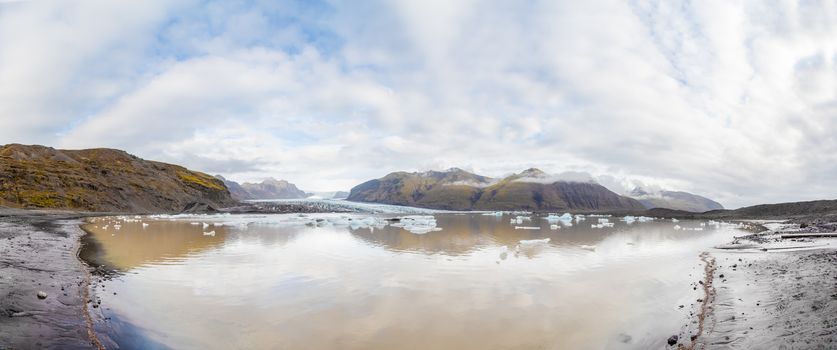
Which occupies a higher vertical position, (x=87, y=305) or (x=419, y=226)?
(x=419, y=226)

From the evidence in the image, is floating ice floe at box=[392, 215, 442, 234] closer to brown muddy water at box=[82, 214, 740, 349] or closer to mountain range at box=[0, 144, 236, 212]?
brown muddy water at box=[82, 214, 740, 349]

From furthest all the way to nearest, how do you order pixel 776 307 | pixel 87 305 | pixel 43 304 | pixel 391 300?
1. pixel 391 300
2. pixel 87 305
3. pixel 43 304
4. pixel 776 307

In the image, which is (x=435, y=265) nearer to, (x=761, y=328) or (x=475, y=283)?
(x=475, y=283)

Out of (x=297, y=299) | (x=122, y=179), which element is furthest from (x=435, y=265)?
(x=122, y=179)

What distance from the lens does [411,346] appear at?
31.6 feet

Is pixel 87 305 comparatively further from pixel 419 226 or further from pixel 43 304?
pixel 419 226

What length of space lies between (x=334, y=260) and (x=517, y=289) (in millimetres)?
11525

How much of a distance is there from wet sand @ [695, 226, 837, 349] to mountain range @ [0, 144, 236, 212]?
9865 cm

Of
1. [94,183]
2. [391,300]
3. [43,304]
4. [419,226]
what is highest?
[94,183]

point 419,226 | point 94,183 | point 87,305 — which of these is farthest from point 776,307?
point 94,183

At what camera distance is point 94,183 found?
97.1m

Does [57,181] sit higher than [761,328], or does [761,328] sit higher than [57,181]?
[57,181]

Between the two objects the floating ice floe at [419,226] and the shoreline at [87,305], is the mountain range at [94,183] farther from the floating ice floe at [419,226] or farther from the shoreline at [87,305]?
the shoreline at [87,305]

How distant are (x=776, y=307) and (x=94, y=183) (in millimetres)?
122721
